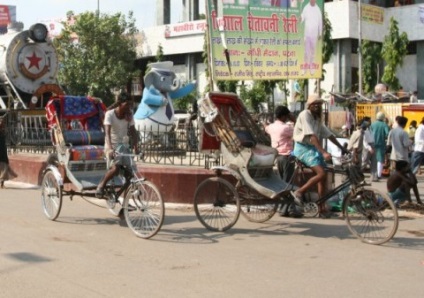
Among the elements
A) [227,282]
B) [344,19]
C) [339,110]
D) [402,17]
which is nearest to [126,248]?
[227,282]

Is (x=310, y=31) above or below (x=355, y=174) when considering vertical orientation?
above

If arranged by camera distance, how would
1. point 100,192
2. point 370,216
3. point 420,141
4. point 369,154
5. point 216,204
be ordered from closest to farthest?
point 370,216, point 216,204, point 100,192, point 420,141, point 369,154

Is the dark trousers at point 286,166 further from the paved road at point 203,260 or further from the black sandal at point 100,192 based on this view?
the black sandal at point 100,192

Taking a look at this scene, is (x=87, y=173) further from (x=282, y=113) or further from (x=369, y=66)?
(x=369, y=66)

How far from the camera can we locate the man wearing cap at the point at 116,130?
26.2ft

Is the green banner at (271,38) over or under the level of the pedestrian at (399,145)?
over

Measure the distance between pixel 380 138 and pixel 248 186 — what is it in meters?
7.97

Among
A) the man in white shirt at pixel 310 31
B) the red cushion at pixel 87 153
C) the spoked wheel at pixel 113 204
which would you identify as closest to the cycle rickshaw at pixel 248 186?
the spoked wheel at pixel 113 204

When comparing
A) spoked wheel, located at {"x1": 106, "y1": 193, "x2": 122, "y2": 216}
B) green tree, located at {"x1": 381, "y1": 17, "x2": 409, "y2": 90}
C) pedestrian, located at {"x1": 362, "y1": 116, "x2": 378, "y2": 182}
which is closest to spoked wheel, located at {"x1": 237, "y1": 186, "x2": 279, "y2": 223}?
spoked wheel, located at {"x1": 106, "y1": 193, "x2": 122, "y2": 216}

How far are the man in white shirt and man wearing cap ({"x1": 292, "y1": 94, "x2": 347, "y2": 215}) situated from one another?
3271 mm

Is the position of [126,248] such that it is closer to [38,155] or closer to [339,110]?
[38,155]

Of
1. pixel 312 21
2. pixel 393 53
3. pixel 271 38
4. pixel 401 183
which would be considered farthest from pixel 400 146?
pixel 393 53

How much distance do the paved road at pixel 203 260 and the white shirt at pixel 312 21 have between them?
3.96 meters

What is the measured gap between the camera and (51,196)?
8672mm
